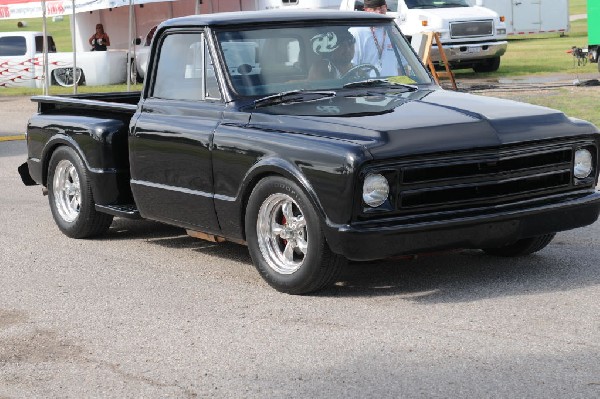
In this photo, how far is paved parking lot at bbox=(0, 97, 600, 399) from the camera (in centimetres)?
513

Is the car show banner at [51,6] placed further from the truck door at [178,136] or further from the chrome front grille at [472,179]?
the chrome front grille at [472,179]

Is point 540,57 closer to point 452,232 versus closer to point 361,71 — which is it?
point 361,71

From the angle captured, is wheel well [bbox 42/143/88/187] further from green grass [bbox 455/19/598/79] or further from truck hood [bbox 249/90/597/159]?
green grass [bbox 455/19/598/79]

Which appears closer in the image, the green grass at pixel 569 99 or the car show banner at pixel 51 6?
the green grass at pixel 569 99

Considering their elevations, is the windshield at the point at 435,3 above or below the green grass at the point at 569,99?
above

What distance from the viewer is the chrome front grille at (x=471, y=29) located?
80.7 feet

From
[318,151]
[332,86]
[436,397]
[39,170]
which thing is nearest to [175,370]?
[436,397]

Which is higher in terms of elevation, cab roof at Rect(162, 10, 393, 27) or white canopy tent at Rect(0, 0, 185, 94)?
white canopy tent at Rect(0, 0, 185, 94)

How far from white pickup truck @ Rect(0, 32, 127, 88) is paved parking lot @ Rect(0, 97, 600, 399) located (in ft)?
64.0

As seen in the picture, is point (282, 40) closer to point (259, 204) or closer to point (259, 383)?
Answer: point (259, 204)

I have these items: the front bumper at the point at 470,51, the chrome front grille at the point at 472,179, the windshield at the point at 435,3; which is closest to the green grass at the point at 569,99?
the front bumper at the point at 470,51

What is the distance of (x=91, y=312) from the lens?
21.8ft

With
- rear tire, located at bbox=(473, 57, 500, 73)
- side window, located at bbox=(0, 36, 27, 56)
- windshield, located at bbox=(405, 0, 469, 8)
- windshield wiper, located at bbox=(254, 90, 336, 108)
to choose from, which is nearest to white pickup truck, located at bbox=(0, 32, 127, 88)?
side window, located at bbox=(0, 36, 27, 56)

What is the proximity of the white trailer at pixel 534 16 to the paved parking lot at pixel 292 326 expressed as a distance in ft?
101
